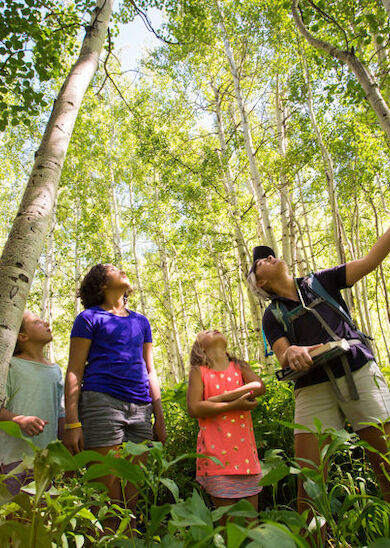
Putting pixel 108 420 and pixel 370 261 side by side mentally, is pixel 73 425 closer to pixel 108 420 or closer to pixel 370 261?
pixel 108 420

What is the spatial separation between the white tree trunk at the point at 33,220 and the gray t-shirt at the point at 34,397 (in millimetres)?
926

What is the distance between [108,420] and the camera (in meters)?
1.89

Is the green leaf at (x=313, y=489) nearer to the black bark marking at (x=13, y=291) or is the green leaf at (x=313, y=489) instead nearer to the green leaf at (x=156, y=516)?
the green leaf at (x=156, y=516)

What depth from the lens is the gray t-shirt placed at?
1.90m

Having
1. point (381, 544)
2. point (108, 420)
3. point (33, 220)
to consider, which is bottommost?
point (381, 544)

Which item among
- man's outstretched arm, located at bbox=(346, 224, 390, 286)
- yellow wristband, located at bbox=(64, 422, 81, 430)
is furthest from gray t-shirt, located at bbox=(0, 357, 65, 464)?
man's outstretched arm, located at bbox=(346, 224, 390, 286)

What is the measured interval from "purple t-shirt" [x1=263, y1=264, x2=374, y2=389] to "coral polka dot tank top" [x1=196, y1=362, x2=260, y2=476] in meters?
0.42

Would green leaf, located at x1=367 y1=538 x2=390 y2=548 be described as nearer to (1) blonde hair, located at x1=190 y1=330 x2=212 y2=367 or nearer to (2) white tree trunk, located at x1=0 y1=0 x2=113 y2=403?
(2) white tree trunk, located at x1=0 y1=0 x2=113 y2=403

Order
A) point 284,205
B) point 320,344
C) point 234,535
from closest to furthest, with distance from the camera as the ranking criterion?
point 234,535, point 320,344, point 284,205

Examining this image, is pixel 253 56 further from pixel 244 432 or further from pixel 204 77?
pixel 244 432

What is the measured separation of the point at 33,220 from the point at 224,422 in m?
1.51

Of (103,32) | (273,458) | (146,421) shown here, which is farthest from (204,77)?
(273,458)

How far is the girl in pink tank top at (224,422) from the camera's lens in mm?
1860

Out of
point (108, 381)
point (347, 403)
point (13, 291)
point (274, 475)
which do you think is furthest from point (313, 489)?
point (108, 381)
